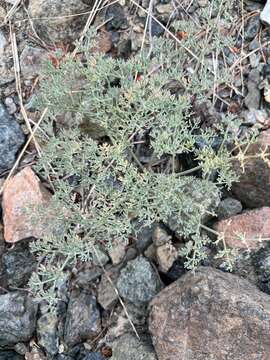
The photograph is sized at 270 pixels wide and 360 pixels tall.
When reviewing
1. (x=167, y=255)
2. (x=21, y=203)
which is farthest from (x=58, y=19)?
(x=167, y=255)

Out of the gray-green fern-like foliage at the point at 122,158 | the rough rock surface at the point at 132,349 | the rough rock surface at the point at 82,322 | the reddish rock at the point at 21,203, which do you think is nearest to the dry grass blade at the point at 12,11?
the gray-green fern-like foliage at the point at 122,158

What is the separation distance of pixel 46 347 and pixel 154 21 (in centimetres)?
206

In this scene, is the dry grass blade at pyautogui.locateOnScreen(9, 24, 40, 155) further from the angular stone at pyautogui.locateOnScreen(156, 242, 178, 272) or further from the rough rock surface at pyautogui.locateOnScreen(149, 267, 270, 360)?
the rough rock surface at pyautogui.locateOnScreen(149, 267, 270, 360)

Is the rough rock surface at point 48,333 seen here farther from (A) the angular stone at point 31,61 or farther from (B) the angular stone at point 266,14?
(B) the angular stone at point 266,14

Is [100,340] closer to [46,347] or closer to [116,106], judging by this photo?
[46,347]

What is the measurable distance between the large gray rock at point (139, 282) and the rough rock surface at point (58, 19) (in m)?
1.53

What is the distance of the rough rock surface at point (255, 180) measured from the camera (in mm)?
3326

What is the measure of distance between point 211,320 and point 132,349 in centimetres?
49

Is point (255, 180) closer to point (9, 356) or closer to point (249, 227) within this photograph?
point (249, 227)

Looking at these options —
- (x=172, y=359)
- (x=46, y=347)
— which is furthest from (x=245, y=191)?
(x=46, y=347)

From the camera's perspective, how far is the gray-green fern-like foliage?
302 centimetres

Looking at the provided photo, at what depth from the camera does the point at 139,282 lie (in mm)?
3375

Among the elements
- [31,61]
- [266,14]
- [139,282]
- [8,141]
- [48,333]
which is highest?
[266,14]

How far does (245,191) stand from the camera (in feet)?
11.2
